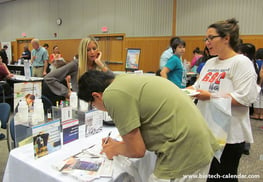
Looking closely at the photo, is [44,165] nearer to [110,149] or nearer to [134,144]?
[110,149]

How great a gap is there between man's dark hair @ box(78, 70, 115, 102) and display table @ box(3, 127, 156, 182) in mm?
365

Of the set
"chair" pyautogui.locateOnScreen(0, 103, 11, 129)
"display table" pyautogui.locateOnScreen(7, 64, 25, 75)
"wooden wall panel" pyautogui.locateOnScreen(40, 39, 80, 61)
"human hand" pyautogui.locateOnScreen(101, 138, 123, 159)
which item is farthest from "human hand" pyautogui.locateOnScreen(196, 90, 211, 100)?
"wooden wall panel" pyautogui.locateOnScreen(40, 39, 80, 61)

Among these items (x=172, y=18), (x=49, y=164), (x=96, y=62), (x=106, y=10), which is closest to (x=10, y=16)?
(x=106, y=10)

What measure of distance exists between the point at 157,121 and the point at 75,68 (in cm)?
152

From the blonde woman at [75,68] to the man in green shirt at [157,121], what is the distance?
1.23m

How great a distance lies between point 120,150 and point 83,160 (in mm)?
212

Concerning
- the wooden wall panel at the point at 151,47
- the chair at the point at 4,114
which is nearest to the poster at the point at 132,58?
the wooden wall panel at the point at 151,47

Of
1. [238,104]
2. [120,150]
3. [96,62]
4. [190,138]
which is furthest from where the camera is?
[96,62]

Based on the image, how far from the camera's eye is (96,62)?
7.23 ft

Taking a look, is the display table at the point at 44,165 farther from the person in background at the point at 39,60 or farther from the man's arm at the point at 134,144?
the person in background at the point at 39,60

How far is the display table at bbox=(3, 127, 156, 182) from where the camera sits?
1.02 meters

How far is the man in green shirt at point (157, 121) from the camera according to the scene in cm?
85

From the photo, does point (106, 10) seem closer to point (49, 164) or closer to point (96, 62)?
point (96, 62)

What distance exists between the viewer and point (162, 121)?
34.5 inches
